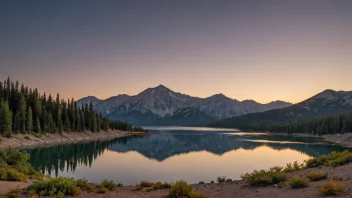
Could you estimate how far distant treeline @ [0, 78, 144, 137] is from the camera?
96875 mm

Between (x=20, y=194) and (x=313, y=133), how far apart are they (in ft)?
641

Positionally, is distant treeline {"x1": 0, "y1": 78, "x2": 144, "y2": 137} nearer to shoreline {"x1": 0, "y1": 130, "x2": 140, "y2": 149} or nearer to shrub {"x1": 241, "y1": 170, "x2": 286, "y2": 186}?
shoreline {"x1": 0, "y1": 130, "x2": 140, "y2": 149}

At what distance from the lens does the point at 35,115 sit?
118 metres

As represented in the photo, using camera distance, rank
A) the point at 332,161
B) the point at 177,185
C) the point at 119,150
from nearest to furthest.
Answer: the point at 177,185 < the point at 332,161 < the point at 119,150

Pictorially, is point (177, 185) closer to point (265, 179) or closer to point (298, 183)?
point (265, 179)

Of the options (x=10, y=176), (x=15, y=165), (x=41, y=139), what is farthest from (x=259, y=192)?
(x=41, y=139)

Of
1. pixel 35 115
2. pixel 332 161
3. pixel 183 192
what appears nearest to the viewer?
pixel 183 192

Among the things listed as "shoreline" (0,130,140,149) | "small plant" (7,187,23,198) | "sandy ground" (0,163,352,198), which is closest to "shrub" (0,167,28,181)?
"sandy ground" (0,163,352,198)

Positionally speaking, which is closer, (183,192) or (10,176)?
(183,192)

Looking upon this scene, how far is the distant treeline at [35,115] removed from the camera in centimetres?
9688

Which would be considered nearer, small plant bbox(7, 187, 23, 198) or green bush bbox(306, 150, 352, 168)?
small plant bbox(7, 187, 23, 198)

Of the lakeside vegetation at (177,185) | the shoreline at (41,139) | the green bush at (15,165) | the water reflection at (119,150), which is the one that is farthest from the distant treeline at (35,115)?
the lakeside vegetation at (177,185)

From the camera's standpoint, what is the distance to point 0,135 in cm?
8275

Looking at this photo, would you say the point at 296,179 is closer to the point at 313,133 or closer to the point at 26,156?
the point at 26,156
